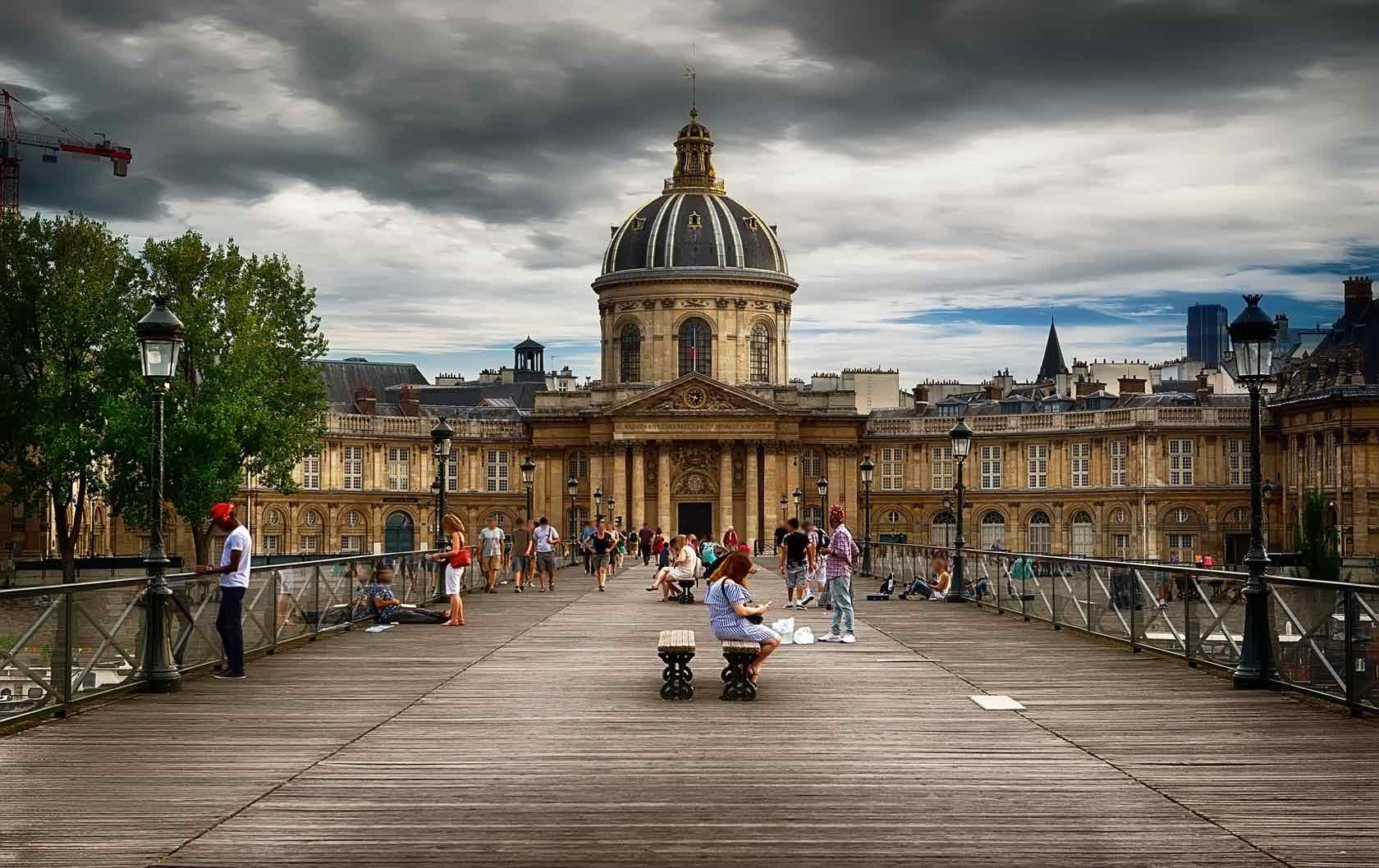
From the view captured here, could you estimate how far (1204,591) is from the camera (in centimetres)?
1981

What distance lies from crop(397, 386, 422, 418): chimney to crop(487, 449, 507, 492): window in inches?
249

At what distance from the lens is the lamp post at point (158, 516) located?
698 inches

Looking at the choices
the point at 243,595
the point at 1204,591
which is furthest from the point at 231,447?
the point at 1204,591

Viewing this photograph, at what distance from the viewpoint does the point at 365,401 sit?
104875 millimetres

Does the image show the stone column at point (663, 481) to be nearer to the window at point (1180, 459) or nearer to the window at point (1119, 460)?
the window at point (1119, 460)

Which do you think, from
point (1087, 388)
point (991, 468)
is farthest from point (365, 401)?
point (1087, 388)

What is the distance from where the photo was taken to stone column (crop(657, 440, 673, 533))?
9675cm

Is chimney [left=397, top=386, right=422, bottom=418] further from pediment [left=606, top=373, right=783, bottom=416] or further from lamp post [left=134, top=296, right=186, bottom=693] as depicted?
lamp post [left=134, top=296, right=186, bottom=693]

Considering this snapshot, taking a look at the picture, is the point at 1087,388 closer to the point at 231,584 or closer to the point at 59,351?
the point at 59,351

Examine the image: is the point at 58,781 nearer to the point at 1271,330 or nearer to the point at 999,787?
the point at 999,787

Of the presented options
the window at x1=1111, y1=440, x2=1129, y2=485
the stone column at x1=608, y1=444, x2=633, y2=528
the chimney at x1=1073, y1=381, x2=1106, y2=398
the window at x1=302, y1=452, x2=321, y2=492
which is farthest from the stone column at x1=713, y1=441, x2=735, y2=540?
the chimney at x1=1073, y1=381, x2=1106, y2=398

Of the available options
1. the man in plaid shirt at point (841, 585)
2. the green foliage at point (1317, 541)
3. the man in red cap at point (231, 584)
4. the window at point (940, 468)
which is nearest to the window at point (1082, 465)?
the window at point (940, 468)

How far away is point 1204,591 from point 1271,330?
330 cm

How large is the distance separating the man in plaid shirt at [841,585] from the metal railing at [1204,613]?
12.0ft
